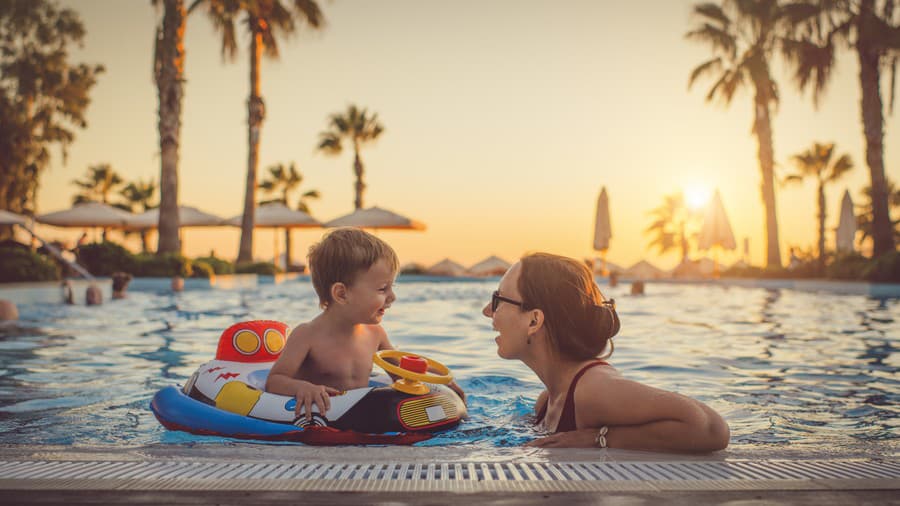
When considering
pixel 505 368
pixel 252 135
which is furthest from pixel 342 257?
pixel 252 135

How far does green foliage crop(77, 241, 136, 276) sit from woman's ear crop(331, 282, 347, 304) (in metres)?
19.2

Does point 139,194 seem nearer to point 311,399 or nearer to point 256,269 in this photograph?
point 256,269

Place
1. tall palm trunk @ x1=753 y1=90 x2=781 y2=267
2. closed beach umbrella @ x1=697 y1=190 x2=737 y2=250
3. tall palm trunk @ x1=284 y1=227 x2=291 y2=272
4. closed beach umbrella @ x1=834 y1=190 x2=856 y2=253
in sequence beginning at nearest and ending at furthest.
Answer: tall palm trunk @ x1=753 y1=90 x2=781 y2=267, closed beach umbrella @ x1=834 y1=190 x2=856 y2=253, closed beach umbrella @ x1=697 y1=190 x2=737 y2=250, tall palm trunk @ x1=284 y1=227 x2=291 y2=272

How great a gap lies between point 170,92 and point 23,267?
598 cm

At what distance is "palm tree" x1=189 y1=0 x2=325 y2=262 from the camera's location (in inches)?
1008

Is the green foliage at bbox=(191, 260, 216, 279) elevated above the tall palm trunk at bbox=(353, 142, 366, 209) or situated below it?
below

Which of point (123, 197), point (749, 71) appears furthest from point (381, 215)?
point (123, 197)

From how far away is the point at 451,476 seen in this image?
6.76ft

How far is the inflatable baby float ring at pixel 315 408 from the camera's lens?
136 inches

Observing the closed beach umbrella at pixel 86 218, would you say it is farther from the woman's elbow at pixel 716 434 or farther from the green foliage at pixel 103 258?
the woman's elbow at pixel 716 434

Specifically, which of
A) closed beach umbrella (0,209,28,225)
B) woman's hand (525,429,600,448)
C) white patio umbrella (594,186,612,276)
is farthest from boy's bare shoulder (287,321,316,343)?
white patio umbrella (594,186,612,276)

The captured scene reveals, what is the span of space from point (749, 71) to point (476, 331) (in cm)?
2194

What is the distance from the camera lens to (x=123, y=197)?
5112cm

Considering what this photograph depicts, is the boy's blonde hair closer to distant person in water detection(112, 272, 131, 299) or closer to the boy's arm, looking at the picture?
the boy's arm
